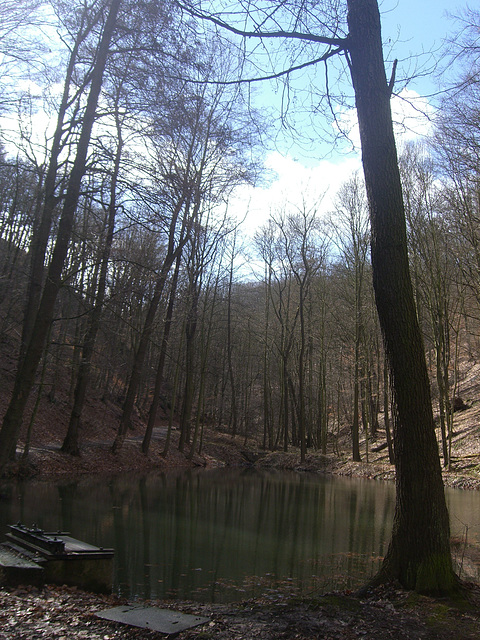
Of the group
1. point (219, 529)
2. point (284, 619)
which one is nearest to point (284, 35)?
point (284, 619)

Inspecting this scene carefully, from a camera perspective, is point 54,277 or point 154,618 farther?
point 54,277

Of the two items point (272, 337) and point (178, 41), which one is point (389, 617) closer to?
point (178, 41)

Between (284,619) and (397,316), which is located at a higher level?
(397,316)

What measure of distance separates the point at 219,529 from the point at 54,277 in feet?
19.1

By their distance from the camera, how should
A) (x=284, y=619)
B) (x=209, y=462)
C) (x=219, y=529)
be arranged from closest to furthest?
1. (x=284, y=619)
2. (x=219, y=529)
3. (x=209, y=462)

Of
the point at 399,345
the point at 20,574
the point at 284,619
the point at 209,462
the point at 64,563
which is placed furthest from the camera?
the point at 209,462

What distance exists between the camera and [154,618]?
380cm

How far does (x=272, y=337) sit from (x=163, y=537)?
79.6 ft

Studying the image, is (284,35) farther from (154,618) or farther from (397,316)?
(154,618)

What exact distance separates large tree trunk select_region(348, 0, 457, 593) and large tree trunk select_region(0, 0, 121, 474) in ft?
11.8

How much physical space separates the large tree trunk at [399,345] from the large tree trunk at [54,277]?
3585mm

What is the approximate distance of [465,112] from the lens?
9.88m

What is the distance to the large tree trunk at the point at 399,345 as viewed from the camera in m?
4.62

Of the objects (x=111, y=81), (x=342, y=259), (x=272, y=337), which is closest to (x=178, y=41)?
(x=111, y=81)
